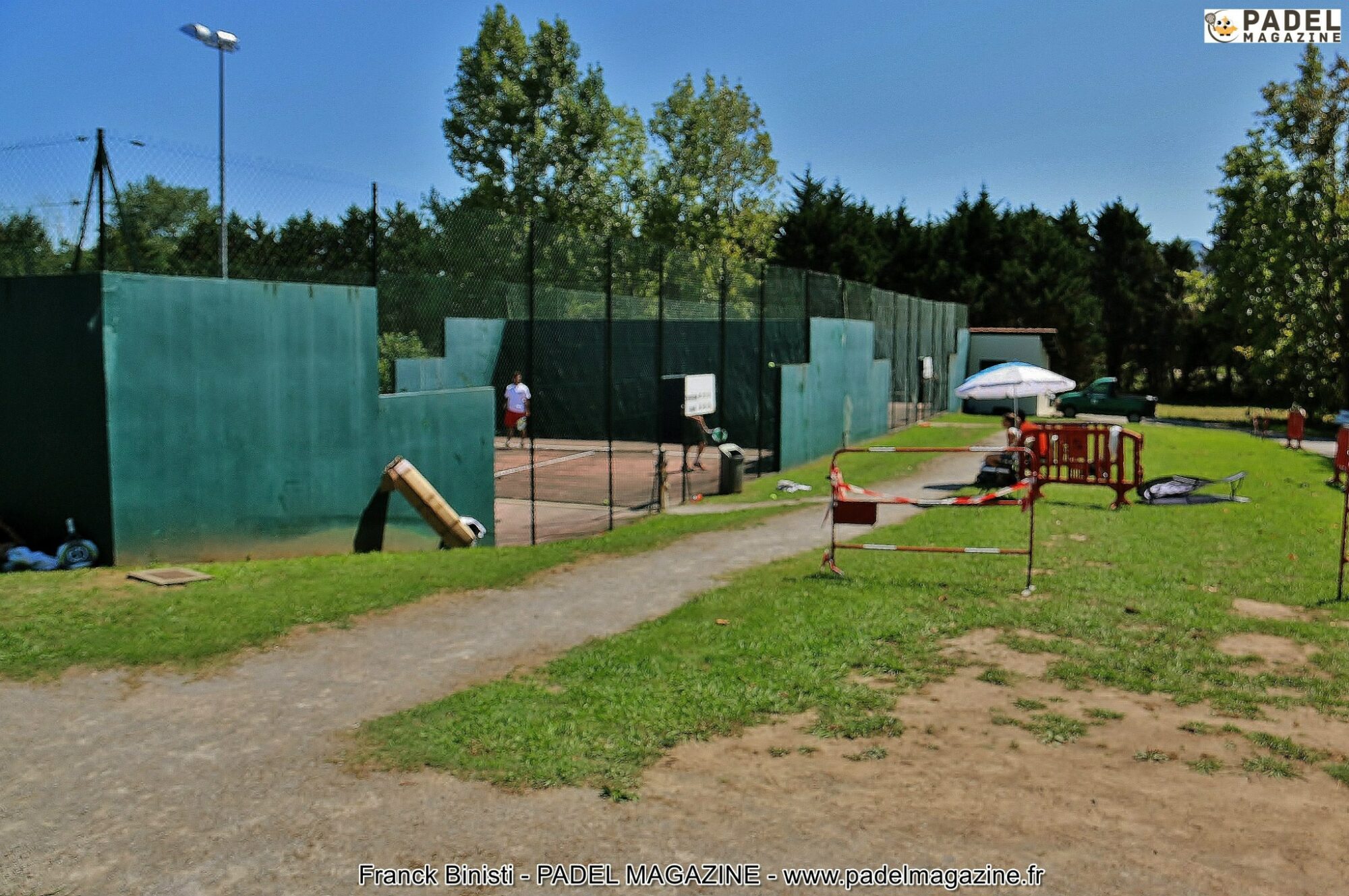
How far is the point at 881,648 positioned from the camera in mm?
7820

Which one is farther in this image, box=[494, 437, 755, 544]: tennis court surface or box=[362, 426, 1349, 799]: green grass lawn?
box=[494, 437, 755, 544]: tennis court surface

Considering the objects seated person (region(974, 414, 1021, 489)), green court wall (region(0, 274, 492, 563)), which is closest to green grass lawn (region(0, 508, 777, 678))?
green court wall (region(0, 274, 492, 563))

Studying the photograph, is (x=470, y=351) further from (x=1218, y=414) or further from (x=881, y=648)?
(x=1218, y=414)

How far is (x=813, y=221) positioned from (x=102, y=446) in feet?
147

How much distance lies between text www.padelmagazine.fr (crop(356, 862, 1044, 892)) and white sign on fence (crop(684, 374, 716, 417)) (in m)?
12.8

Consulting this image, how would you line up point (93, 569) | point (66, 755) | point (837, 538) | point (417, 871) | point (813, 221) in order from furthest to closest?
point (813, 221), point (837, 538), point (93, 569), point (66, 755), point (417, 871)

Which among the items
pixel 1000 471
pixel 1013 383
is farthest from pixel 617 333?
pixel 1000 471

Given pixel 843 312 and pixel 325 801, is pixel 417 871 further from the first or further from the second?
pixel 843 312

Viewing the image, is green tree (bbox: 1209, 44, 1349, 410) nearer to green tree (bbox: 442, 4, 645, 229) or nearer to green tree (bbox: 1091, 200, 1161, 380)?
green tree (bbox: 1091, 200, 1161, 380)

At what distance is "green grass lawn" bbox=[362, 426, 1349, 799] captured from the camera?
6168mm

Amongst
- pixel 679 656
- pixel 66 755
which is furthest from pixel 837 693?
pixel 66 755

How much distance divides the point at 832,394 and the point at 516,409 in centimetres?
688

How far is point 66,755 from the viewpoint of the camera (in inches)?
235

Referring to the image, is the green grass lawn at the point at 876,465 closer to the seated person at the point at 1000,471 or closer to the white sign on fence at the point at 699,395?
the white sign on fence at the point at 699,395
